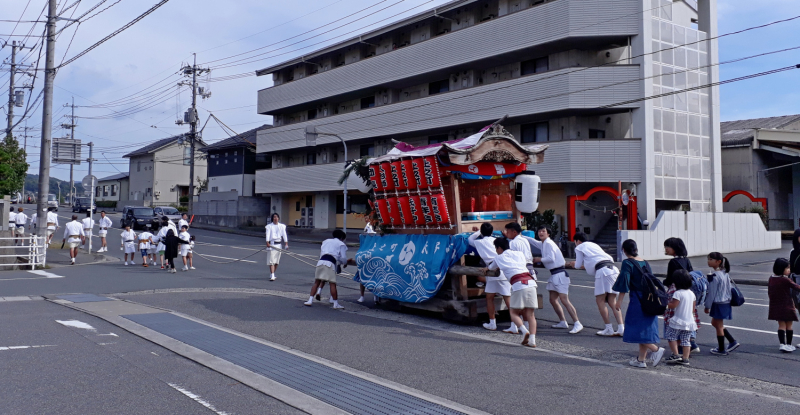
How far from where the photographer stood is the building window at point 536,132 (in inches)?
1168

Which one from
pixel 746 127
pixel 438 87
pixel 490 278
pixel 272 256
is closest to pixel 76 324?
pixel 490 278

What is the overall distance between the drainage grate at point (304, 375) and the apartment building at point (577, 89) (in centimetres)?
2103

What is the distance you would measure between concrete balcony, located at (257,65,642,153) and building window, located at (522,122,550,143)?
0.93 m

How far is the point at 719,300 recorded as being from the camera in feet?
25.7

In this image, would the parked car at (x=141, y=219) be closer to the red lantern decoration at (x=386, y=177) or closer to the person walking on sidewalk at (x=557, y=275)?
the red lantern decoration at (x=386, y=177)

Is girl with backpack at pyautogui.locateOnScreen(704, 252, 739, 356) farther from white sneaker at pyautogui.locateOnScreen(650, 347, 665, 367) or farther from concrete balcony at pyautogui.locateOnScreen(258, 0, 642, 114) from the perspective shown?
concrete balcony at pyautogui.locateOnScreen(258, 0, 642, 114)

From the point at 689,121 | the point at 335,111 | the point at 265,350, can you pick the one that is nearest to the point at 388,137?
the point at 335,111

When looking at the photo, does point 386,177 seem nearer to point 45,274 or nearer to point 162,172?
point 45,274

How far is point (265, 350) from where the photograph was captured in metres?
7.79

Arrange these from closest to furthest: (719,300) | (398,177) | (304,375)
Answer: (304,375)
(719,300)
(398,177)

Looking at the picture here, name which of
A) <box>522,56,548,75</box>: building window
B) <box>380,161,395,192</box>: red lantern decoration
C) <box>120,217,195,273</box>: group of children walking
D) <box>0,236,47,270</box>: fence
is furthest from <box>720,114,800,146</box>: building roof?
<box>0,236,47,270</box>: fence

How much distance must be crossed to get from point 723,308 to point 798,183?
105 feet

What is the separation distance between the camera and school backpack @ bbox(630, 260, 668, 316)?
6.92m

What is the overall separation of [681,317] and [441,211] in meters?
4.35
